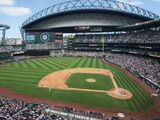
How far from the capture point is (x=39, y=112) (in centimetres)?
2416

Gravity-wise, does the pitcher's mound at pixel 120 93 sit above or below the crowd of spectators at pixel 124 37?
below

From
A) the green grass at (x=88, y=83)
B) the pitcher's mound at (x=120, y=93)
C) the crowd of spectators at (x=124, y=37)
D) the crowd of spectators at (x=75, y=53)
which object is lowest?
the pitcher's mound at (x=120, y=93)

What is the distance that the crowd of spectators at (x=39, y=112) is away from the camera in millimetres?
21953

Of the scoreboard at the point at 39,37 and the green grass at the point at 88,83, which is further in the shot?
the scoreboard at the point at 39,37

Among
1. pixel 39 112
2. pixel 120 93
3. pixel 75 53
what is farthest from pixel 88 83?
pixel 75 53

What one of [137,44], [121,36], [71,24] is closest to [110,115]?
[137,44]

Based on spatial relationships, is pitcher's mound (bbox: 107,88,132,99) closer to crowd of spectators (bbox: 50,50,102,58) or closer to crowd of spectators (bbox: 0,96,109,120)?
crowd of spectators (bbox: 0,96,109,120)

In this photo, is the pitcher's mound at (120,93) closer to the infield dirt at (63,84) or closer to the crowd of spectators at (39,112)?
the infield dirt at (63,84)

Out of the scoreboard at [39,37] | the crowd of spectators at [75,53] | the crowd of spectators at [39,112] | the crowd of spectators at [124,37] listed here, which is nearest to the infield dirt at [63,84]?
the crowd of spectators at [39,112]

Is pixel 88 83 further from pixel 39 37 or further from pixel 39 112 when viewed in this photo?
pixel 39 37

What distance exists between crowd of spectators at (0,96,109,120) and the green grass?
36.1 feet

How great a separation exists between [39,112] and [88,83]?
1719 cm

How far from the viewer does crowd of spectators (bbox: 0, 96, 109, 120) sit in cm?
2195

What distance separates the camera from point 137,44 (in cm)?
6706
